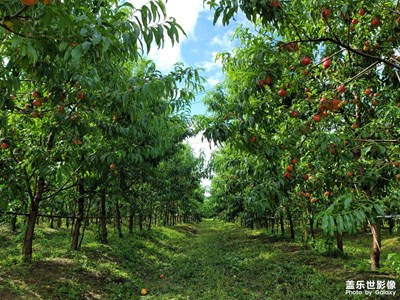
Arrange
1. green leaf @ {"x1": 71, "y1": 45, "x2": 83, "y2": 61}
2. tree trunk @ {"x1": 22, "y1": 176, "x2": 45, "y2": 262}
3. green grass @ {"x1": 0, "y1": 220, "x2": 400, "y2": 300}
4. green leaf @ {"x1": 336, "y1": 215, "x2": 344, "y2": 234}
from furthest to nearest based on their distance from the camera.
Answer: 1. tree trunk @ {"x1": 22, "y1": 176, "x2": 45, "y2": 262}
2. green grass @ {"x1": 0, "y1": 220, "x2": 400, "y2": 300}
3. green leaf @ {"x1": 336, "y1": 215, "x2": 344, "y2": 234}
4. green leaf @ {"x1": 71, "y1": 45, "x2": 83, "y2": 61}

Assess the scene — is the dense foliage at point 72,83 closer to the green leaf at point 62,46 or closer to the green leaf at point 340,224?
the green leaf at point 62,46

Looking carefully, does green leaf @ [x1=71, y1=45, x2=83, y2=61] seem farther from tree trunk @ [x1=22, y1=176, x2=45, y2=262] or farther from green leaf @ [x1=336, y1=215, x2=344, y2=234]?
tree trunk @ [x1=22, y1=176, x2=45, y2=262]

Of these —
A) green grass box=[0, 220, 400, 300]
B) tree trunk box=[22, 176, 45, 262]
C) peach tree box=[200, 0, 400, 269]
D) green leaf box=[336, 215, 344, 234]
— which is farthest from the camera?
tree trunk box=[22, 176, 45, 262]

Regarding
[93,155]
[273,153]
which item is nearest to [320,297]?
[273,153]

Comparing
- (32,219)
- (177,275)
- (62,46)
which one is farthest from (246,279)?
(62,46)

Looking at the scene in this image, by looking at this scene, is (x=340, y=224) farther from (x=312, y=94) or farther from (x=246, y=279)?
(x=246, y=279)

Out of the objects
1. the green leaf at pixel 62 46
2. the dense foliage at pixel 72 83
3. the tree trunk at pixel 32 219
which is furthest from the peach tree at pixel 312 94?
the tree trunk at pixel 32 219

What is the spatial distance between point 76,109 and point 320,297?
647 cm

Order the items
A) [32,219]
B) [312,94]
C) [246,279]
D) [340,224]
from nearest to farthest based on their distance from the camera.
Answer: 1. [340,224]
2. [312,94]
3. [32,219]
4. [246,279]

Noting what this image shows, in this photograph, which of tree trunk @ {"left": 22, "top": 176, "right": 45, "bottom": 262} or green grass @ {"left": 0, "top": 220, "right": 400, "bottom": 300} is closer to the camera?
green grass @ {"left": 0, "top": 220, "right": 400, "bottom": 300}

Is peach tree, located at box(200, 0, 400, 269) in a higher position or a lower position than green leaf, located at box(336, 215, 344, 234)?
higher

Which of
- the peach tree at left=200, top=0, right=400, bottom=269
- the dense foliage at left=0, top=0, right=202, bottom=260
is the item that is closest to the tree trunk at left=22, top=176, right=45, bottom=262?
the dense foliage at left=0, top=0, right=202, bottom=260

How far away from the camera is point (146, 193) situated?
63.2ft

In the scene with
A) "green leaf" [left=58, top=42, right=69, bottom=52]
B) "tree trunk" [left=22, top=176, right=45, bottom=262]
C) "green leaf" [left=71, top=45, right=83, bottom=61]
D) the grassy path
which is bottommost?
the grassy path
